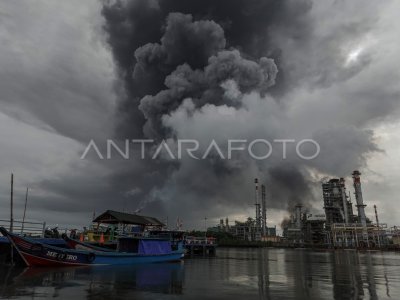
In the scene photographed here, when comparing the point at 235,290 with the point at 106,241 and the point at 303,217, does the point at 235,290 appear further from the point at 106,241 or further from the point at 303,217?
the point at 303,217

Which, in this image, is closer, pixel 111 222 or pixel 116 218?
pixel 116 218

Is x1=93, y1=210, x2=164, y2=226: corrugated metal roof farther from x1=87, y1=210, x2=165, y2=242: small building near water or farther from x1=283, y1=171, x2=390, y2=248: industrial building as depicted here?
x1=283, y1=171, x2=390, y2=248: industrial building

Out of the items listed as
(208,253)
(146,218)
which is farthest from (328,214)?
(146,218)

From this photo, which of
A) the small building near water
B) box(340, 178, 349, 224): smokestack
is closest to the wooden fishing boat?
the small building near water

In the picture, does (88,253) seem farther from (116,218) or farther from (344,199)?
(344,199)

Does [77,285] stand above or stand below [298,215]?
below

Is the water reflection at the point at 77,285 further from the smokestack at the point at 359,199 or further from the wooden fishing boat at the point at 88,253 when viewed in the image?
the smokestack at the point at 359,199

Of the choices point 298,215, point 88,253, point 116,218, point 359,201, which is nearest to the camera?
point 88,253

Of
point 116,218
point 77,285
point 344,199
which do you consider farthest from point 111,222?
point 344,199
